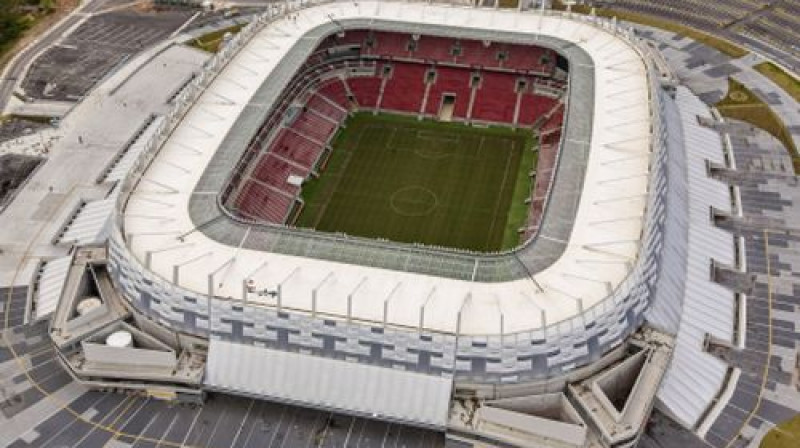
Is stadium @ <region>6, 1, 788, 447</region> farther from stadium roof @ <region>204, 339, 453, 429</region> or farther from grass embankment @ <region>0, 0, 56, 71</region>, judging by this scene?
grass embankment @ <region>0, 0, 56, 71</region>

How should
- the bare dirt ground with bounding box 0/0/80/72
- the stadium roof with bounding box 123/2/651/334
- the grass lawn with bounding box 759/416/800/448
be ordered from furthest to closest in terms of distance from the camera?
1. the bare dirt ground with bounding box 0/0/80/72
2. the grass lawn with bounding box 759/416/800/448
3. the stadium roof with bounding box 123/2/651/334

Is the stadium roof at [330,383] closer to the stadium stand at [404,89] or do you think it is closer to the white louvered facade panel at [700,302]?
the white louvered facade panel at [700,302]

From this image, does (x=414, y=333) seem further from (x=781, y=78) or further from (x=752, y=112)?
(x=781, y=78)

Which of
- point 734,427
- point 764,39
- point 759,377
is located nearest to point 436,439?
point 734,427

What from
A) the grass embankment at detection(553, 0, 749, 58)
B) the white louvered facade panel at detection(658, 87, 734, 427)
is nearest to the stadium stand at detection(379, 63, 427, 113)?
the white louvered facade panel at detection(658, 87, 734, 427)

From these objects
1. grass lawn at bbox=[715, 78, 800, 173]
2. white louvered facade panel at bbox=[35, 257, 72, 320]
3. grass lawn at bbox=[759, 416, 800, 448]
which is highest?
grass lawn at bbox=[715, 78, 800, 173]

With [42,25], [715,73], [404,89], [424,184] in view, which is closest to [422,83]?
[404,89]

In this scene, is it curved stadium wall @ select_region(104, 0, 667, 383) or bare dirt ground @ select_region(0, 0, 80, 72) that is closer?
curved stadium wall @ select_region(104, 0, 667, 383)

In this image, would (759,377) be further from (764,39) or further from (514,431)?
(764,39)
